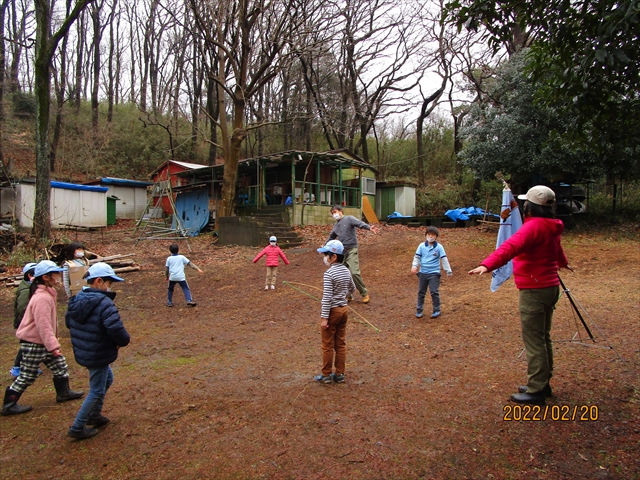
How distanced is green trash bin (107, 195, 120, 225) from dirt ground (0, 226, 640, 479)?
17936 millimetres

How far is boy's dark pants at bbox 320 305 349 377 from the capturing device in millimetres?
4586

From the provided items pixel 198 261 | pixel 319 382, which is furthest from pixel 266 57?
pixel 319 382

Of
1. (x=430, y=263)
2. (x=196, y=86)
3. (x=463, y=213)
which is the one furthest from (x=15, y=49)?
(x=430, y=263)

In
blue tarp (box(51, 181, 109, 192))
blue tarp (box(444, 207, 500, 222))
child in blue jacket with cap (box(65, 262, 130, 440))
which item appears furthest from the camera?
blue tarp (box(444, 207, 500, 222))

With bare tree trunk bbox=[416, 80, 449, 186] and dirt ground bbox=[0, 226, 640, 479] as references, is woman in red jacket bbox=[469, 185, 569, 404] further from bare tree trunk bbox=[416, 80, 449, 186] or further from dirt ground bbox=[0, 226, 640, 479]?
bare tree trunk bbox=[416, 80, 449, 186]

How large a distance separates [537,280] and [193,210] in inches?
909

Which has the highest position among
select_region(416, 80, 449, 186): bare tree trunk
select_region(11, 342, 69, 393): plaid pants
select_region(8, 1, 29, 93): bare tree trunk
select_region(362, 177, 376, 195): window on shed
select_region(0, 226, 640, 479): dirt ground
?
select_region(8, 1, 29, 93): bare tree trunk

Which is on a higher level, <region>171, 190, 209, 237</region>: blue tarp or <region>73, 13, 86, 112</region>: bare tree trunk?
<region>73, 13, 86, 112</region>: bare tree trunk

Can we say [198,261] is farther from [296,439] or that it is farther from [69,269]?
[296,439]

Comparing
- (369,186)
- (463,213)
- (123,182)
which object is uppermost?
(123,182)

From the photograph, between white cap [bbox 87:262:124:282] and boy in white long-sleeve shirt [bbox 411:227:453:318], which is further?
boy in white long-sleeve shirt [bbox 411:227:453:318]

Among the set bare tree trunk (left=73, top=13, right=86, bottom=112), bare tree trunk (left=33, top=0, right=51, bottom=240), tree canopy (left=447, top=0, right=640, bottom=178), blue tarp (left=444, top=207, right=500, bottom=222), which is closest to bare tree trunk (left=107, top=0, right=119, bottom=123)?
bare tree trunk (left=73, top=13, right=86, bottom=112)
